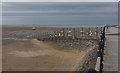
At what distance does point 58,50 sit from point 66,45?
7.43 feet

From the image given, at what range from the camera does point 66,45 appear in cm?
2552

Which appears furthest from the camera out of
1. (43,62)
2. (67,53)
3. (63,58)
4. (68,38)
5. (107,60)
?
(68,38)

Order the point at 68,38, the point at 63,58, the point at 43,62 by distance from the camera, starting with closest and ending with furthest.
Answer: the point at 43,62
the point at 63,58
the point at 68,38

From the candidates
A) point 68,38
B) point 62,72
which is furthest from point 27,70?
point 68,38

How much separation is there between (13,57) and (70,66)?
7769mm

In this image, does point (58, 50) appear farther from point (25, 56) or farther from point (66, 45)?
point (25, 56)

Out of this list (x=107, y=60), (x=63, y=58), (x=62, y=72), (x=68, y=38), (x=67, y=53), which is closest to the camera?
(x=107, y=60)

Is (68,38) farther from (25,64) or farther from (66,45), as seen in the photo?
(25,64)

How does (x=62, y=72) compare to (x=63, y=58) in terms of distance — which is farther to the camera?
(x=63, y=58)

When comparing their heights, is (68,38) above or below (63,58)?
above

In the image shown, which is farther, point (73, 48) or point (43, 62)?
point (73, 48)

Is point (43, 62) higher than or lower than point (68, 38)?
lower

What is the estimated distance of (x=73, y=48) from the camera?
78.1 ft

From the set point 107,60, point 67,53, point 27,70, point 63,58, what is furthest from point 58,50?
point 107,60
